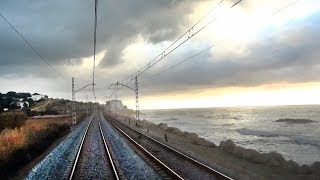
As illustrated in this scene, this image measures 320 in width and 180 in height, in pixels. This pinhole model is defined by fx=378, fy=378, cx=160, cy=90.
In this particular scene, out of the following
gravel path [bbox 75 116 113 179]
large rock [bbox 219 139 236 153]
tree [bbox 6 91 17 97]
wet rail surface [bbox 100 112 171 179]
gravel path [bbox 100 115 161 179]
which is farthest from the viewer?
tree [bbox 6 91 17 97]

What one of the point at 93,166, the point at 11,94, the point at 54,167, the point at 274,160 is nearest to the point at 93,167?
the point at 93,166

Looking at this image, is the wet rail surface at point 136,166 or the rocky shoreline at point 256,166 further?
the rocky shoreline at point 256,166

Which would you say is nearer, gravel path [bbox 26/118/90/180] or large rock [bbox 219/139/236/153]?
gravel path [bbox 26/118/90/180]

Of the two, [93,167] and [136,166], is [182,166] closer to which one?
[136,166]

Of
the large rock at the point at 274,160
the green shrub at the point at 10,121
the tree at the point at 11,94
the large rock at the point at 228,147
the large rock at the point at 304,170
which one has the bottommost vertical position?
the large rock at the point at 304,170

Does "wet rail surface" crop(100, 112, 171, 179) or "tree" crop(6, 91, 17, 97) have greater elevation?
"tree" crop(6, 91, 17, 97)

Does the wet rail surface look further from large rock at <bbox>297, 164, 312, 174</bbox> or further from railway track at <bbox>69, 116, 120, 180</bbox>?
large rock at <bbox>297, 164, 312, 174</bbox>

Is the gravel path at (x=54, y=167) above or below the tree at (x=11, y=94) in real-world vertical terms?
below

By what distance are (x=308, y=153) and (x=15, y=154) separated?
31934 millimetres

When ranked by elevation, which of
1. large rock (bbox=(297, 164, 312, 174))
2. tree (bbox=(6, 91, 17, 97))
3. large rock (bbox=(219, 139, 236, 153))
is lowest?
large rock (bbox=(297, 164, 312, 174))

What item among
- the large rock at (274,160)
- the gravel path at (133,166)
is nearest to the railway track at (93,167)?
the gravel path at (133,166)

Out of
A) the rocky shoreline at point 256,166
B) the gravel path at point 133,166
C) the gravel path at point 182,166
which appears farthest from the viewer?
the rocky shoreline at point 256,166

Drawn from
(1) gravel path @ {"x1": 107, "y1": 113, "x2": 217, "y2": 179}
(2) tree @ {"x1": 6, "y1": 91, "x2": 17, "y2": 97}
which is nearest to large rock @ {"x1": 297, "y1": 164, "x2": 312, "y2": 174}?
(1) gravel path @ {"x1": 107, "y1": 113, "x2": 217, "y2": 179}

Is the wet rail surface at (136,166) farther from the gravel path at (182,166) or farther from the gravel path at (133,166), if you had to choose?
the gravel path at (182,166)
